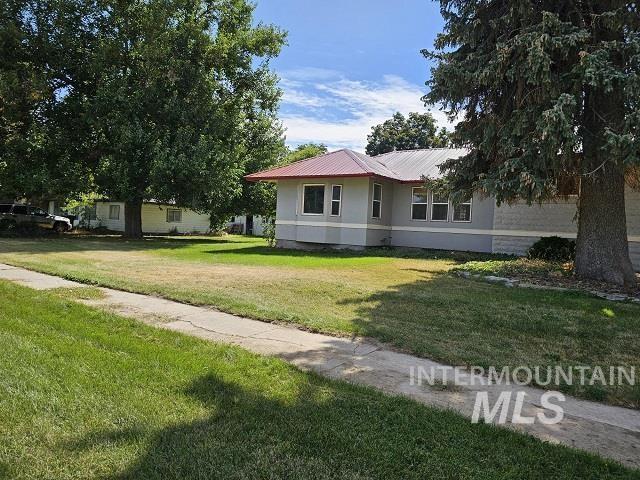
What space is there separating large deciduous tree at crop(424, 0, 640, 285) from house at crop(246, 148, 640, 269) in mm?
6454

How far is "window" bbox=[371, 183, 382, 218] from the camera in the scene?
18.3 meters

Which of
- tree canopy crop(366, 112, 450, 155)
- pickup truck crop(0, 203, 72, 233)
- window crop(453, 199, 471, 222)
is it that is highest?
tree canopy crop(366, 112, 450, 155)

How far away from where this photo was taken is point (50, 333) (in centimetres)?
501

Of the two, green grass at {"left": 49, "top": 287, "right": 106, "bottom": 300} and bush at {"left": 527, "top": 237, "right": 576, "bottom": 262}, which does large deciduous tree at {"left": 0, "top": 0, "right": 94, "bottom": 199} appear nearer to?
A: green grass at {"left": 49, "top": 287, "right": 106, "bottom": 300}

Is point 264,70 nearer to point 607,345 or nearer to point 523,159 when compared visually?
point 523,159

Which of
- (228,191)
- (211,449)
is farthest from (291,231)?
(211,449)

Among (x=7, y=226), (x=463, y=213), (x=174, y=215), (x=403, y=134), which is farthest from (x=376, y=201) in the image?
(x=403, y=134)

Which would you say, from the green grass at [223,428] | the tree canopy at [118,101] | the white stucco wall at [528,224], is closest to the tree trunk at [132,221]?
the tree canopy at [118,101]

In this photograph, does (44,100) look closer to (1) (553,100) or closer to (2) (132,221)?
(2) (132,221)

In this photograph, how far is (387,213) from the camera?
19.3 meters

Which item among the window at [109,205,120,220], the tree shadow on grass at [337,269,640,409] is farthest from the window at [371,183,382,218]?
the window at [109,205,120,220]

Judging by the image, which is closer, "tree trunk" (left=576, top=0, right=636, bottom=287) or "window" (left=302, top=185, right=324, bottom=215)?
"tree trunk" (left=576, top=0, right=636, bottom=287)

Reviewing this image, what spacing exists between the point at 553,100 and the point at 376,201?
1002 cm

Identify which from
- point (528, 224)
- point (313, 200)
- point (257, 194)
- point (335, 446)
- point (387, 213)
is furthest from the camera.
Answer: point (257, 194)
